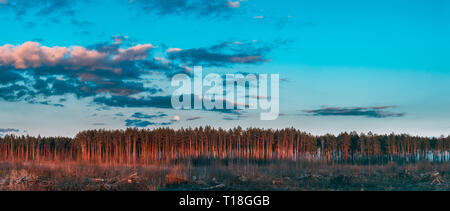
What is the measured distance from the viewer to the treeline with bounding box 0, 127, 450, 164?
Answer: 79438 millimetres

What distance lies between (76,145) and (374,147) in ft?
276

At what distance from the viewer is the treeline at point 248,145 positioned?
261 feet

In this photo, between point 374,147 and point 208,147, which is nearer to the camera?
point 208,147

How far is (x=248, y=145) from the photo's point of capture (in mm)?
80625

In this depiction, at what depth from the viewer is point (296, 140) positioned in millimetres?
87438

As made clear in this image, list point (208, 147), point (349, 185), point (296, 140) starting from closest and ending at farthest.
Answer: point (349, 185)
point (208, 147)
point (296, 140)

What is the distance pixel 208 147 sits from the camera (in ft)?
269

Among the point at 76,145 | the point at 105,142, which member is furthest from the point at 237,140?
the point at 76,145
